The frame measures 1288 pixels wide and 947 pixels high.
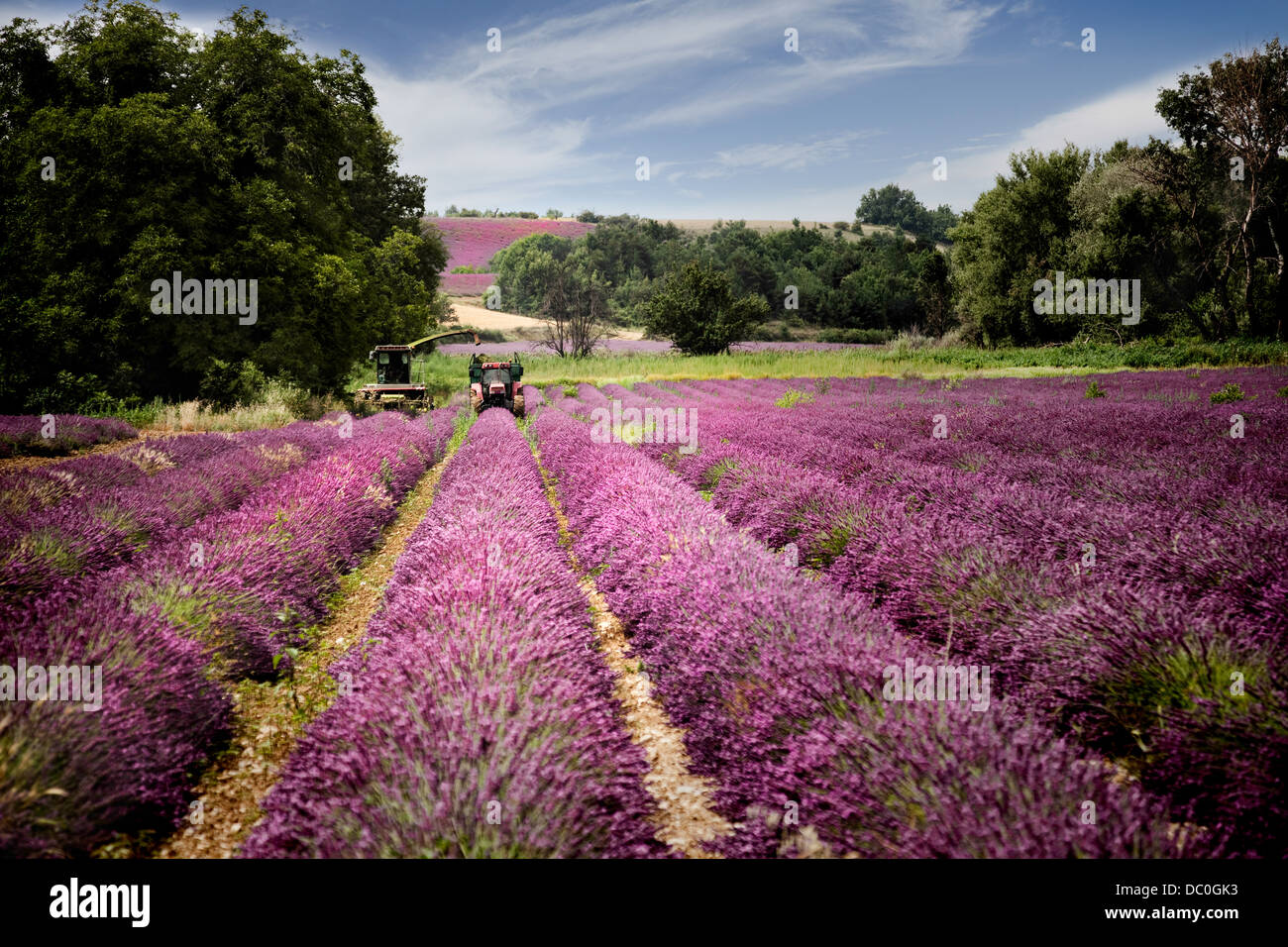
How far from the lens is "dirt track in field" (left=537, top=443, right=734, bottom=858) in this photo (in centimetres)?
234

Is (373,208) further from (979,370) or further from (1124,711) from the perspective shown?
(1124,711)

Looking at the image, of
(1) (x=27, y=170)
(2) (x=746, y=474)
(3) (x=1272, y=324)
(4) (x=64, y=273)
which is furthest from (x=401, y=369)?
(3) (x=1272, y=324)

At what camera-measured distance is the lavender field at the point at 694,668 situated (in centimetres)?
174

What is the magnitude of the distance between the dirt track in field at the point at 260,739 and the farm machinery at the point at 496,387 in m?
14.1

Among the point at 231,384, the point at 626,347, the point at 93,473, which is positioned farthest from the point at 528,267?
the point at 93,473

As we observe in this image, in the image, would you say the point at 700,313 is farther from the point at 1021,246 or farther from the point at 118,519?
the point at 118,519

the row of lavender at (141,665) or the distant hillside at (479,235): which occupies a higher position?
the distant hillside at (479,235)

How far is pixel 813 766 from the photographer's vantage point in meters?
1.94

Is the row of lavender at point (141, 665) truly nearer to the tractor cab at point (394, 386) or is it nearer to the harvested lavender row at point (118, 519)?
the harvested lavender row at point (118, 519)

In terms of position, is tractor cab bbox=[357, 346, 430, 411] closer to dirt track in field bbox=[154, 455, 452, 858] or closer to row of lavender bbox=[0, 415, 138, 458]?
row of lavender bbox=[0, 415, 138, 458]

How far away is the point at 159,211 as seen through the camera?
627 inches

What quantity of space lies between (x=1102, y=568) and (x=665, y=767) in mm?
2915

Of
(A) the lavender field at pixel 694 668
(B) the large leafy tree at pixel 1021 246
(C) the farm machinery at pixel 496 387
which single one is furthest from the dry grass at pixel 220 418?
(B) the large leafy tree at pixel 1021 246

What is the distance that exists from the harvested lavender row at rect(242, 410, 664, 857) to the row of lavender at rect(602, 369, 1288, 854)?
1887 millimetres
